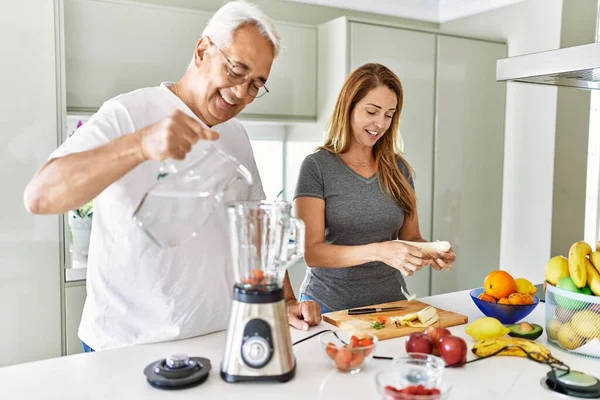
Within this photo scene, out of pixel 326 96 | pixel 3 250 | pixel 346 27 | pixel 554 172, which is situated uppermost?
pixel 346 27

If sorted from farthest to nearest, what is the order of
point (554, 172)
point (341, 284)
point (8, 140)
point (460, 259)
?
point (460, 259) → point (554, 172) → point (8, 140) → point (341, 284)

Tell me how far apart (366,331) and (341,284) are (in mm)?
449

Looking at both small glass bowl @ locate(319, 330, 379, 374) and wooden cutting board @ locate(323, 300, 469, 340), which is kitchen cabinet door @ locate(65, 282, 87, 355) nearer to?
wooden cutting board @ locate(323, 300, 469, 340)

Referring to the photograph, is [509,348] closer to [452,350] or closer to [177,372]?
[452,350]

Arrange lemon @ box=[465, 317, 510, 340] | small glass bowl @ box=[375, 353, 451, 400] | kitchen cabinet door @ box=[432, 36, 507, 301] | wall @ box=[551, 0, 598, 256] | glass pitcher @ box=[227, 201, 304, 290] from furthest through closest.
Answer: kitchen cabinet door @ box=[432, 36, 507, 301]
wall @ box=[551, 0, 598, 256]
lemon @ box=[465, 317, 510, 340]
glass pitcher @ box=[227, 201, 304, 290]
small glass bowl @ box=[375, 353, 451, 400]

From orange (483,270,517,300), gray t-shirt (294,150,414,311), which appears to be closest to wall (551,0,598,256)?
gray t-shirt (294,150,414,311)

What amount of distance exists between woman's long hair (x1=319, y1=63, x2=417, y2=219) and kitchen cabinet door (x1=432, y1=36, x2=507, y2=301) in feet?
4.43

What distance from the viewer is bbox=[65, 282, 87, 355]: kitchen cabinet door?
244 centimetres

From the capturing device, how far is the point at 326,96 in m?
3.09

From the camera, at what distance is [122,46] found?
2582 mm

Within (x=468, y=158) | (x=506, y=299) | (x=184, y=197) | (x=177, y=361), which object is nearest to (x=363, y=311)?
(x=506, y=299)

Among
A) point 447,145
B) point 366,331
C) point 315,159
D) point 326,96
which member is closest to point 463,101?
point 447,145

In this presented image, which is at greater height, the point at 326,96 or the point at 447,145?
the point at 326,96

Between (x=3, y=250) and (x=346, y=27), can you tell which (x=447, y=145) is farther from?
(x=3, y=250)
